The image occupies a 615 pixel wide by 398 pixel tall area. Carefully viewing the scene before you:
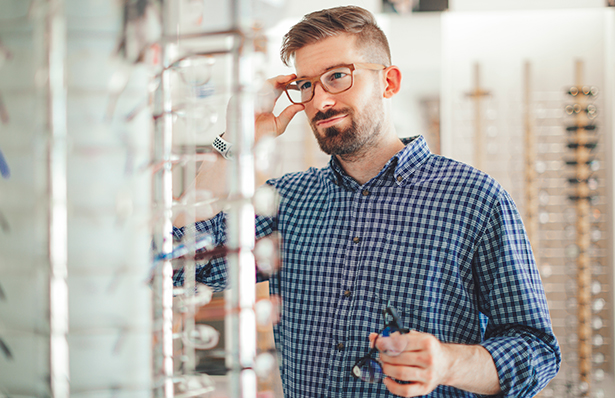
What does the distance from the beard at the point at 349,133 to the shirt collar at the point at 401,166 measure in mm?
77

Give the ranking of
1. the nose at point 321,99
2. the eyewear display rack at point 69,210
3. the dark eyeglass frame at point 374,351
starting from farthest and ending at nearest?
the nose at point 321,99 < the dark eyeglass frame at point 374,351 < the eyewear display rack at point 69,210

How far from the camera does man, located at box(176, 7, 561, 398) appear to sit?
104 centimetres

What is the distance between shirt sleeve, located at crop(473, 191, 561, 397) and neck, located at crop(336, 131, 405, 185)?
0.32m

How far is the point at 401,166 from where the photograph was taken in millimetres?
1243

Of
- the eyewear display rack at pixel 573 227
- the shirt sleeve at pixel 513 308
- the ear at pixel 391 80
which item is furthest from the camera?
the eyewear display rack at pixel 573 227

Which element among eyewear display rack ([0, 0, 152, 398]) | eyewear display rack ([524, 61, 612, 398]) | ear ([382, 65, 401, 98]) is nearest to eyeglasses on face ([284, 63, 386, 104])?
ear ([382, 65, 401, 98])

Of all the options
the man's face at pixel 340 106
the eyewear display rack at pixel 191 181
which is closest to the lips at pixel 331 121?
the man's face at pixel 340 106

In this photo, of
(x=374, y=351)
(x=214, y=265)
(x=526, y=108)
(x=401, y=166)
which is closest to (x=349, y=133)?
(x=401, y=166)

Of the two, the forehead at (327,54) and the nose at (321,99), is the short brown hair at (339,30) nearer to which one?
the forehead at (327,54)

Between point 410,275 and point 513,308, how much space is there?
0.76 feet

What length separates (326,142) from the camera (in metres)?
1.23

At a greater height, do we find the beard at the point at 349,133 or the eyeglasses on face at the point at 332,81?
the eyeglasses on face at the point at 332,81

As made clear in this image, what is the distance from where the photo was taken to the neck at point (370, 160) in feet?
4.20

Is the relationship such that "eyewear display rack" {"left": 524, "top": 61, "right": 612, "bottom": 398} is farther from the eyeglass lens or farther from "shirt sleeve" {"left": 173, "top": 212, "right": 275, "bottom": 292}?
"shirt sleeve" {"left": 173, "top": 212, "right": 275, "bottom": 292}
